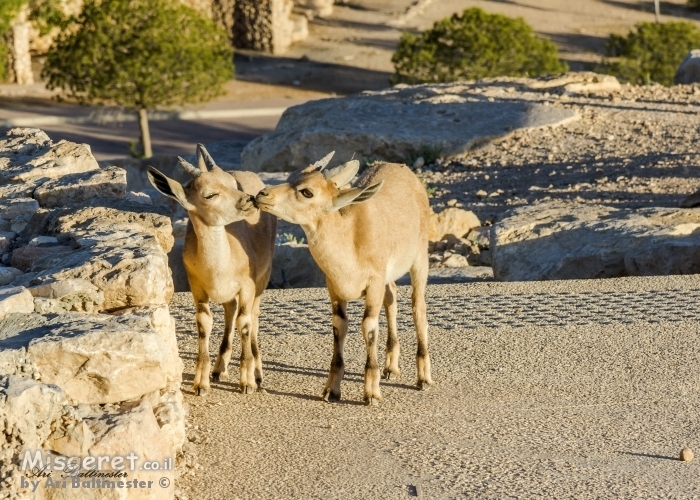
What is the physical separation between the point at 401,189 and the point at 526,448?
7.06 ft

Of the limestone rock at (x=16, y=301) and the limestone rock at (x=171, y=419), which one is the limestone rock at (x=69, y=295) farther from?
the limestone rock at (x=171, y=419)

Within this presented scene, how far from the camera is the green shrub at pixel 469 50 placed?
2698cm

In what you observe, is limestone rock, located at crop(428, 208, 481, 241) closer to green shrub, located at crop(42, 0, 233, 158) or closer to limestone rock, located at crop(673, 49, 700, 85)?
limestone rock, located at crop(673, 49, 700, 85)

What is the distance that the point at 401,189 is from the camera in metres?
7.61

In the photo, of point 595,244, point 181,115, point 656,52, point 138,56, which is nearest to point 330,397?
point 595,244

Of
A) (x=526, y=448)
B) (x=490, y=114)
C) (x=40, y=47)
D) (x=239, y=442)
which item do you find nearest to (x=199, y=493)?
(x=239, y=442)

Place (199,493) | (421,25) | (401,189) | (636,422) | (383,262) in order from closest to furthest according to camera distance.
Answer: (199,493) → (636,422) → (383,262) → (401,189) → (421,25)

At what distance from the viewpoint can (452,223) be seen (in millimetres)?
13883

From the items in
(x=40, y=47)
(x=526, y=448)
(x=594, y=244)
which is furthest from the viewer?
(x=40, y=47)

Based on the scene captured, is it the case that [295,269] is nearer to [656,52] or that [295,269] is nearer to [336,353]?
[336,353]

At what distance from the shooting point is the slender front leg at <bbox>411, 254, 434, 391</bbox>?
7277mm

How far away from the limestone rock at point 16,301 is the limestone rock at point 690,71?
19.9m

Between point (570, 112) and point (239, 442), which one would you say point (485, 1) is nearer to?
point (570, 112)

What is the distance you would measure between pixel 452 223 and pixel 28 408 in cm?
960
